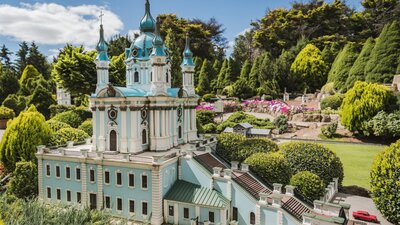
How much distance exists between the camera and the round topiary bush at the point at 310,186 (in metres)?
22.2

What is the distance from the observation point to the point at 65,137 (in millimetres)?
30156

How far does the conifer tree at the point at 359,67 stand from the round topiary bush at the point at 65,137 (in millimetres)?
47533

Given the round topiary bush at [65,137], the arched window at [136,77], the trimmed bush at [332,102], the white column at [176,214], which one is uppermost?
the arched window at [136,77]

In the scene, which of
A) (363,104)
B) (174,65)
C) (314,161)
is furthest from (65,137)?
(363,104)

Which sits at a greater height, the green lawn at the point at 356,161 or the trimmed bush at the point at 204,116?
the trimmed bush at the point at 204,116

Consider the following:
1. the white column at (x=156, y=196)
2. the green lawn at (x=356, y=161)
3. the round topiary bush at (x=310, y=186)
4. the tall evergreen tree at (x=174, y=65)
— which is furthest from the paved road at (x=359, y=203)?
the tall evergreen tree at (x=174, y=65)

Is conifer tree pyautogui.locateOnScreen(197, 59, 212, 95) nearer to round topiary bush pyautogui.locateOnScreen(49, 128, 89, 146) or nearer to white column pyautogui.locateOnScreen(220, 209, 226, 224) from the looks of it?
round topiary bush pyautogui.locateOnScreen(49, 128, 89, 146)

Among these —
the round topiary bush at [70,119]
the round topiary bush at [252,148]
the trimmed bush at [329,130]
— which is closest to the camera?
the round topiary bush at [252,148]

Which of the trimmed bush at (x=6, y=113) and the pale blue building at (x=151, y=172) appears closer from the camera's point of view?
the pale blue building at (x=151, y=172)

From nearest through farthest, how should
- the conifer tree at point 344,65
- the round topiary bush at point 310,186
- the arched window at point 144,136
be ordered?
1. the round topiary bush at point 310,186
2. the arched window at point 144,136
3. the conifer tree at point 344,65

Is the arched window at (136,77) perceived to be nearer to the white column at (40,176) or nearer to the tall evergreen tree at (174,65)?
the white column at (40,176)

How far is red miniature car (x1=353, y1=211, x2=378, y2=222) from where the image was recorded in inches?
780

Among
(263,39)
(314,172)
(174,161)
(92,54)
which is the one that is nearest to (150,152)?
(174,161)

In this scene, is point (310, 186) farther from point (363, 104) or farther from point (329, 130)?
point (363, 104)
